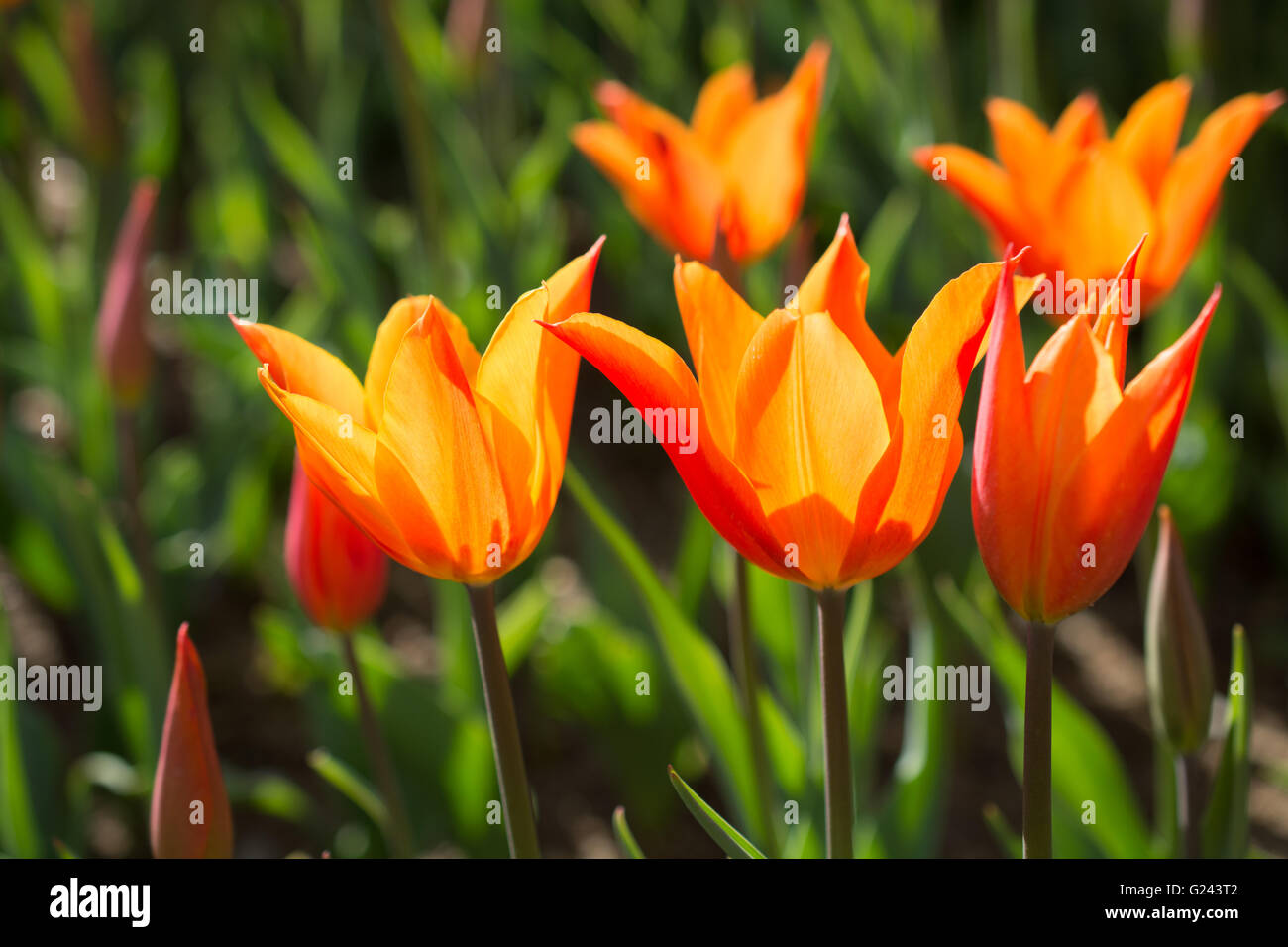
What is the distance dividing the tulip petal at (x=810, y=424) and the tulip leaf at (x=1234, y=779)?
38 cm

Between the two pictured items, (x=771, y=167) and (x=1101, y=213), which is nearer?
(x=1101, y=213)

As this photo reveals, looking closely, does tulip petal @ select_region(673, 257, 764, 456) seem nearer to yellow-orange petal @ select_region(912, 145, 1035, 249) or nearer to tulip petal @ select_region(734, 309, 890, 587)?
tulip petal @ select_region(734, 309, 890, 587)

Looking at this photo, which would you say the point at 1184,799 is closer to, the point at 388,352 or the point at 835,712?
the point at 835,712

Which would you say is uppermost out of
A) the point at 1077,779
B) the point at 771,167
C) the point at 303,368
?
the point at 771,167

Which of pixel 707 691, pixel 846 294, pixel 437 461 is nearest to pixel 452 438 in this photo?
pixel 437 461

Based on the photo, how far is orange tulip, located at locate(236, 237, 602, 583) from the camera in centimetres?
72

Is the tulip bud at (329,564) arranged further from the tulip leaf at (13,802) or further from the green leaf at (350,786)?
the tulip leaf at (13,802)

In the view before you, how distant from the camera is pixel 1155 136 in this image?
3.68 feet

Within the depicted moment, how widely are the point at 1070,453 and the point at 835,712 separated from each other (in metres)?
0.20

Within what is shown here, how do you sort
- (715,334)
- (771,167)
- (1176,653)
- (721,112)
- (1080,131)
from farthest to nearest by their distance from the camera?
(721,112), (771,167), (1080,131), (1176,653), (715,334)

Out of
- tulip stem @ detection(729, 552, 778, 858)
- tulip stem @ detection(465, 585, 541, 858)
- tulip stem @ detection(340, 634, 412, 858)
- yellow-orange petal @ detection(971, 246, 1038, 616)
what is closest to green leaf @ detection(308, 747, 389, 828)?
tulip stem @ detection(340, 634, 412, 858)

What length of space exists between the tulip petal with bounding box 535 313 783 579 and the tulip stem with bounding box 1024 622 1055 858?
0.14m

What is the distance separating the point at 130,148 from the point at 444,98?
0.80m

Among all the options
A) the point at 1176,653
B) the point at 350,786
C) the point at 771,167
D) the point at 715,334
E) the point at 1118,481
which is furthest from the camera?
the point at 771,167
